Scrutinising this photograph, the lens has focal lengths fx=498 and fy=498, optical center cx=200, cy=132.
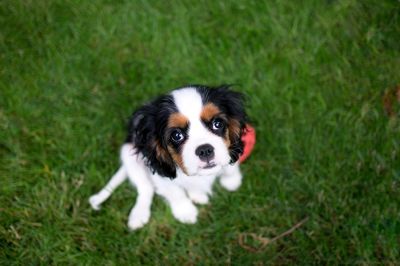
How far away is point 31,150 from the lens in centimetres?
380

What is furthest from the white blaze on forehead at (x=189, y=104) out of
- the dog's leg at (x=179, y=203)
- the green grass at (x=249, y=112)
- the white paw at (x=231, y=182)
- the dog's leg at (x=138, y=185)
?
the green grass at (x=249, y=112)

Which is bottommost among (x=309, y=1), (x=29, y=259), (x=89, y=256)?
(x=29, y=259)

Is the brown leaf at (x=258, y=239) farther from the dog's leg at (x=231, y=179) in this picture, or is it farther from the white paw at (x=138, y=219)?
the white paw at (x=138, y=219)

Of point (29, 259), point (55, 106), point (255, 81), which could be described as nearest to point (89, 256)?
point (29, 259)

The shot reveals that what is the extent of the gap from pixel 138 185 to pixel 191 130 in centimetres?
83

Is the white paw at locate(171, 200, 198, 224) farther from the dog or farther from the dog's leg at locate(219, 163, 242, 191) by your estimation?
the dog's leg at locate(219, 163, 242, 191)

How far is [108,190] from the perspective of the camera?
354 cm

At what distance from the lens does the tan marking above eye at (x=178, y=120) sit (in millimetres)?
2760

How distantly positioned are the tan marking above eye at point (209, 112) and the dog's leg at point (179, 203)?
0.75 meters

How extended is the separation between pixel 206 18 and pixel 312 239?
6.70ft

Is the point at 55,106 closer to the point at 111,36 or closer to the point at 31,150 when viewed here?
the point at 31,150

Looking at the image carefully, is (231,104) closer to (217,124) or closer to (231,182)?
(217,124)

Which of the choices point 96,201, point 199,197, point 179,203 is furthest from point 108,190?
point 199,197

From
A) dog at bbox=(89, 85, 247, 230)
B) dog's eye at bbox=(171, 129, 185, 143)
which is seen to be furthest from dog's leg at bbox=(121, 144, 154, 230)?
dog's eye at bbox=(171, 129, 185, 143)
